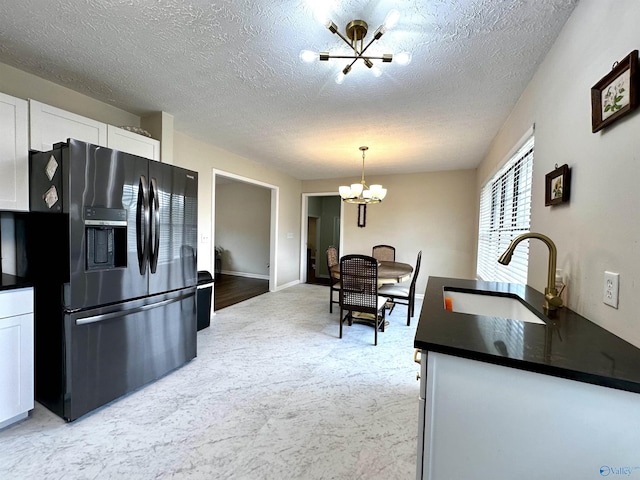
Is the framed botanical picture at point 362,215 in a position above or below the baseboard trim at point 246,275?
above

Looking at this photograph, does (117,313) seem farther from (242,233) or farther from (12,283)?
(242,233)

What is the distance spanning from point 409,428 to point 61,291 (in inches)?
93.2

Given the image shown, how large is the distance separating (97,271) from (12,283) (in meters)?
0.46

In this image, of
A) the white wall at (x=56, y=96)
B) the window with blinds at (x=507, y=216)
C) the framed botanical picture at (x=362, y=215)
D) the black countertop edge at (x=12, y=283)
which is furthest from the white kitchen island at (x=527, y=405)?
the framed botanical picture at (x=362, y=215)

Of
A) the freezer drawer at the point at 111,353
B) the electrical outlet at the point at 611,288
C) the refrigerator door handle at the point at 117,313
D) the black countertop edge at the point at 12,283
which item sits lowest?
the freezer drawer at the point at 111,353

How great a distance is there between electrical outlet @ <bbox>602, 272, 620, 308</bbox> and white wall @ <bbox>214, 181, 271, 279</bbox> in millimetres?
6191

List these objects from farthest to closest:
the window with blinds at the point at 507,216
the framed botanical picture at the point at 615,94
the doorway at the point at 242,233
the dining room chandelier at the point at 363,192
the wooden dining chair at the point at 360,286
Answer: the doorway at the point at 242,233 < the dining room chandelier at the point at 363,192 < the wooden dining chair at the point at 360,286 < the window with blinds at the point at 507,216 < the framed botanical picture at the point at 615,94

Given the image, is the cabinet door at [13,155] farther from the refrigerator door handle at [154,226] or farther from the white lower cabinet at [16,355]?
the refrigerator door handle at [154,226]

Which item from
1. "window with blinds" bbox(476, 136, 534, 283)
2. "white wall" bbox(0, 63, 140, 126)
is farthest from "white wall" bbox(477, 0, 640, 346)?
"white wall" bbox(0, 63, 140, 126)

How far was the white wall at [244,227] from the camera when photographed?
6.79 m

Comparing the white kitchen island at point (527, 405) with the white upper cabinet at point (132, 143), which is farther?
the white upper cabinet at point (132, 143)

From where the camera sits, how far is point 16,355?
65.5 inches

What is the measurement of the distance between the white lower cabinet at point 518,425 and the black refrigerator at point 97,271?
2016 millimetres

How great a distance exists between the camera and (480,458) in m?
A: 0.81
